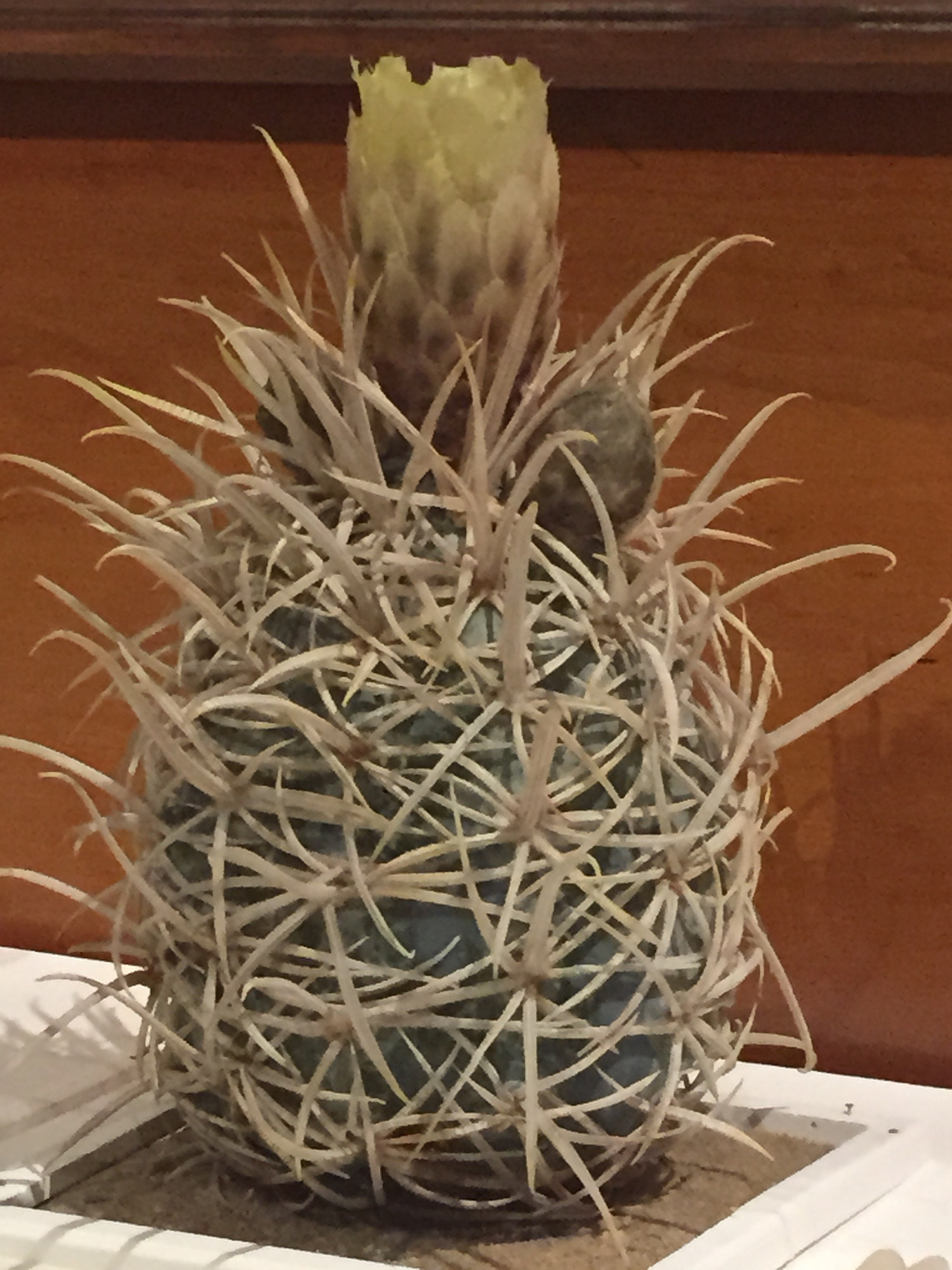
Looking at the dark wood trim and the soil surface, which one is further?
the dark wood trim

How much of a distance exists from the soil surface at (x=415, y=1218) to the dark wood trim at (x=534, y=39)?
1.31ft

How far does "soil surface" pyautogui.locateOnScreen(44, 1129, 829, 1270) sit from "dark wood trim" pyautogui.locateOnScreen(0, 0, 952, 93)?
40 cm

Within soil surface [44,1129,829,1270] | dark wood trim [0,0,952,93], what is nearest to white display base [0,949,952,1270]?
soil surface [44,1129,829,1270]

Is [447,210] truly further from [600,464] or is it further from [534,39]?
[534,39]

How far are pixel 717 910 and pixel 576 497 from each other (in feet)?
0.38

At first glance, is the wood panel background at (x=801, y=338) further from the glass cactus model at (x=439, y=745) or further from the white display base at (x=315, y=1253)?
the glass cactus model at (x=439, y=745)

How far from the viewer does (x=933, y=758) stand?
1.95 feet

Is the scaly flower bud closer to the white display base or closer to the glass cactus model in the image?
the glass cactus model

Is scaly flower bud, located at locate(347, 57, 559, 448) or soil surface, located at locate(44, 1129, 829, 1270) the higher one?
scaly flower bud, located at locate(347, 57, 559, 448)

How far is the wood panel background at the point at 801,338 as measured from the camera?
0.58 metres

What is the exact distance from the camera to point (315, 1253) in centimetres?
35

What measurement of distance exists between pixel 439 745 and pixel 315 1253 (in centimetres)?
13

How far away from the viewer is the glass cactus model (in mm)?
347

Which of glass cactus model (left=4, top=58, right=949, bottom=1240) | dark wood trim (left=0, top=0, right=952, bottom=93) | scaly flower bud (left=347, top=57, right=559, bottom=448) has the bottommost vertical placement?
glass cactus model (left=4, top=58, right=949, bottom=1240)
